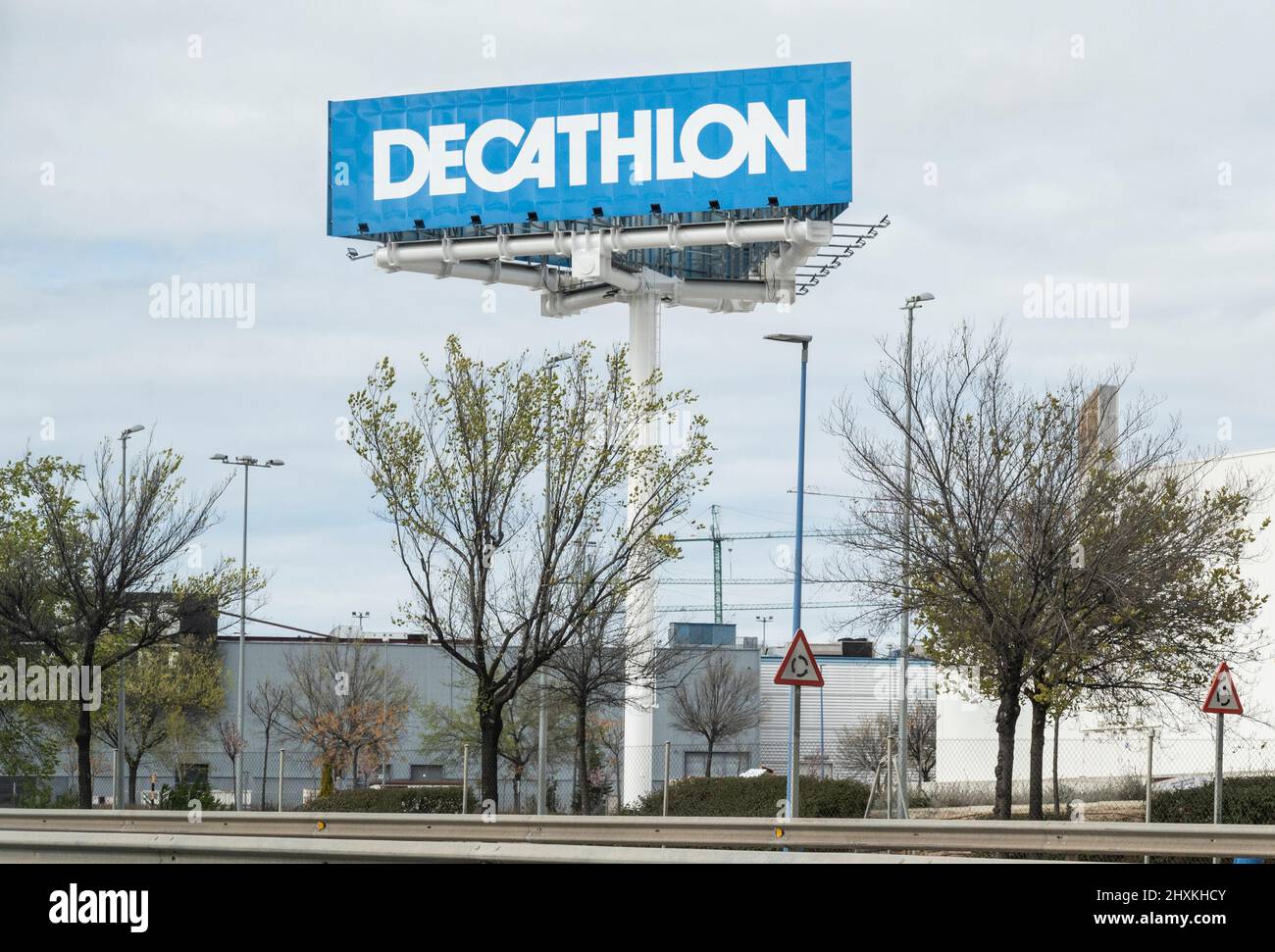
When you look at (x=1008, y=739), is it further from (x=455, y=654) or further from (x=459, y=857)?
(x=459, y=857)

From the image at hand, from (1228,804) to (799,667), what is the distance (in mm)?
10170

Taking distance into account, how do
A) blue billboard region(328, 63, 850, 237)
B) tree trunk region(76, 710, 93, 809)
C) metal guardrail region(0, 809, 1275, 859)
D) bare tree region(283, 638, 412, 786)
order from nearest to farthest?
metal guardrail region(0, 809, 1275, 859) < tree trunk region(76, 710, 93, 809) < blue billboard region(328, 63, 850, 237) < bare tree region(283, 638, 412, 786)

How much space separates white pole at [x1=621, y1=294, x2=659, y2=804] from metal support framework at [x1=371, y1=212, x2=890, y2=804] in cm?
4

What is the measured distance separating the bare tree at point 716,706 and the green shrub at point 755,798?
35480 mm

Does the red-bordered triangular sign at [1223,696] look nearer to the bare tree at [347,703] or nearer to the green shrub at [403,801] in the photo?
the green shrub at [403,801]

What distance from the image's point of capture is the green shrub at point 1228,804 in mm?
23438

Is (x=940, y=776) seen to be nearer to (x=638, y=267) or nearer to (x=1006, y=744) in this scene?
(x=638, y=267)

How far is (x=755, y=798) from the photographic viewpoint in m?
28.6

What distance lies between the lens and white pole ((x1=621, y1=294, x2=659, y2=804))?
34906mm

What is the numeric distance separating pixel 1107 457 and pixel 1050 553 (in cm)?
232

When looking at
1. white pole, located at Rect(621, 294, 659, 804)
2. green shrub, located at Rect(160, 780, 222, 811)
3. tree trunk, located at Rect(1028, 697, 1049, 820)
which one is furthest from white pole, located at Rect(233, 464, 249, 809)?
tree trunk, located at Rect(1028, 697, 1049, 820)

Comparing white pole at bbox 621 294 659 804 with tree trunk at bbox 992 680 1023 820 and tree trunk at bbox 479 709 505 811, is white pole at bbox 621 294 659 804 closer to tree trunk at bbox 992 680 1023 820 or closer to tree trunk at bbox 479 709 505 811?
tree trunk at bbox 479 709 505 811
